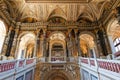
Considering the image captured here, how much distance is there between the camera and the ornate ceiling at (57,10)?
11.7 metres

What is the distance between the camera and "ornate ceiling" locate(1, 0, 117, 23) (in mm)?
11734

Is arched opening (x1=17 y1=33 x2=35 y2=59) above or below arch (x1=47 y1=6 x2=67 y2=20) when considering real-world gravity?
below

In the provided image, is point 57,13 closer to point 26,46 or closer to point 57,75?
point 57,75

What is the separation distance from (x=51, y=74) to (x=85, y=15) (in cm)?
902

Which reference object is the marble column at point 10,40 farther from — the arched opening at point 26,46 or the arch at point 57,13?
the arch at point 57,13

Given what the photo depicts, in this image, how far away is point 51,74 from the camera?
10.6 metres

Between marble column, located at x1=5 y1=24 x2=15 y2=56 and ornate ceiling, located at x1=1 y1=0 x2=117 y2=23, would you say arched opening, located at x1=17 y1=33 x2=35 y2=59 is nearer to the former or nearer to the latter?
marble column, located at x1=5 y1=24 x2=15 y2=56

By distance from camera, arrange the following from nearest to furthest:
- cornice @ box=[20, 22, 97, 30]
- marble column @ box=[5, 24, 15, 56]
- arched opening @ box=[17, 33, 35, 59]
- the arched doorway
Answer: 1. the arched doorway
2. marble column @ box=[5, 24, 15, 56]
3. cornice @ box=[20, 22, 97, 30]
4. arched opening @ box=[17, 33, 35, 59]

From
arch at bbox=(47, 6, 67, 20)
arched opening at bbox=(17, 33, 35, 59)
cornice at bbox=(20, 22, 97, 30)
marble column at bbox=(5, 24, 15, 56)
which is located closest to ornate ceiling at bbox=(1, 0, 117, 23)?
arch at bbox=(47, 6, 67, 20)

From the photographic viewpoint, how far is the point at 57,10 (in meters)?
13.4

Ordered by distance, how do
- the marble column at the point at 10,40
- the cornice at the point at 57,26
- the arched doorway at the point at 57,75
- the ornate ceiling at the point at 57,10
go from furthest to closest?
the cornice at the point at 57,26
the ornate ceiling at the point at 57,10
the marble column at the point at 10,40
the arched doorway at the point at 57,75

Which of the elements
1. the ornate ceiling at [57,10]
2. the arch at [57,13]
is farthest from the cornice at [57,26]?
the arch at [57,13]

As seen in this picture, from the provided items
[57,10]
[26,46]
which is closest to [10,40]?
[26,46]

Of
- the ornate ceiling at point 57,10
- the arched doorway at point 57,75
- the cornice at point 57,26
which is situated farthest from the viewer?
the cornice at point 57,26
